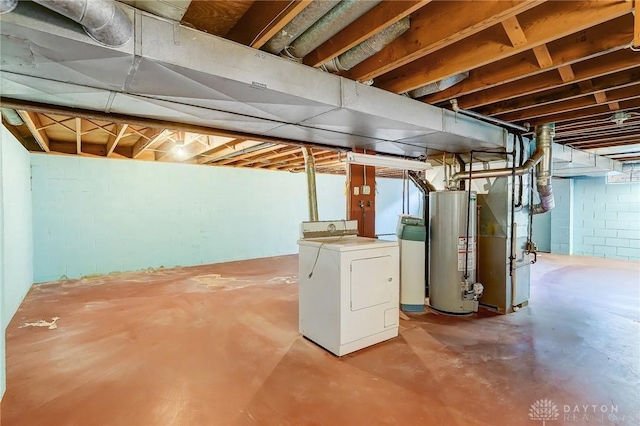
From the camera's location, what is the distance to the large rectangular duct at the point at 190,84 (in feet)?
4.94

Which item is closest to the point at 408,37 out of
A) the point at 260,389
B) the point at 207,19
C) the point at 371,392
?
the point at 207,19

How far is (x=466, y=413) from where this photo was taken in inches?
72.8

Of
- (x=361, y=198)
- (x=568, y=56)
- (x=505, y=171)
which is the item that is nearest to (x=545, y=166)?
(x=505, y=171)

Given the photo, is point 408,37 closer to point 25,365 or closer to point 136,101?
point 136,101

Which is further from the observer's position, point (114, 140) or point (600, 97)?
point (114, 140)

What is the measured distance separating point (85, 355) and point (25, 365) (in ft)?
1.25

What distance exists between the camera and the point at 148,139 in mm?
4738

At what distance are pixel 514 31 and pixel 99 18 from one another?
2.16m

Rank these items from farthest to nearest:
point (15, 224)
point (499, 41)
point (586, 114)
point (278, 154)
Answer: point (278, 154)
point (15, 224)
point (586, 114)
point (499, 41)

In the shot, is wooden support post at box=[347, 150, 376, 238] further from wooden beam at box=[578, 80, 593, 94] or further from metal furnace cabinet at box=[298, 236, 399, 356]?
wooden beam at box=[578, 80, 593, 94]

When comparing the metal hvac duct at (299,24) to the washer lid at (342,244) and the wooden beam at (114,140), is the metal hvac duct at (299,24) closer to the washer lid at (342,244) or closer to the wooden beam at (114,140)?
the washer lid at (342,244)

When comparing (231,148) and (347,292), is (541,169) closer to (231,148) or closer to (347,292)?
(347,292)

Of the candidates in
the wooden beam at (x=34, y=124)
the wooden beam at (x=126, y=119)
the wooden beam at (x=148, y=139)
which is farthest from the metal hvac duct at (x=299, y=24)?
the wooden beam at (x=34, y=124)

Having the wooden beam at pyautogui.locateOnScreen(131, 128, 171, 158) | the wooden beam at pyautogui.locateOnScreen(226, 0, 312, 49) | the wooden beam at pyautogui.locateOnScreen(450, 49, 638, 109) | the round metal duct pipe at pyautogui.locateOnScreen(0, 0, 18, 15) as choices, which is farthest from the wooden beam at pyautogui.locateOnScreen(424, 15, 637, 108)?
the wooden beam at pyautogui.locateOnScreen(131, 128, 171, 158)
